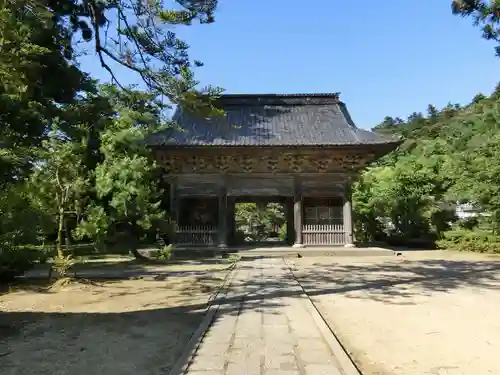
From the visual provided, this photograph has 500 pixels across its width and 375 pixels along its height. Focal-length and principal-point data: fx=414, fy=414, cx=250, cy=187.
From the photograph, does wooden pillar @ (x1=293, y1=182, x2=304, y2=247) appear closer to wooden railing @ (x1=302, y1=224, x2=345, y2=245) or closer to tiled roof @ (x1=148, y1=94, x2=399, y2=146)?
wooden railing @ (x1=302, y1=224, x2=345, y2=245)

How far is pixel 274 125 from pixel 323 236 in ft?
19.4

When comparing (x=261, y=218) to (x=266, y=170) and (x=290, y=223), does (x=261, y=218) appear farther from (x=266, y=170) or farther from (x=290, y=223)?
(x=266, y=170)

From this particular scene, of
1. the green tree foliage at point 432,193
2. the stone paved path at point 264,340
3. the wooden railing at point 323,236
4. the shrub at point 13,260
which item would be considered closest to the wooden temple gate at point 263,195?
the wooden railing at point 323,236

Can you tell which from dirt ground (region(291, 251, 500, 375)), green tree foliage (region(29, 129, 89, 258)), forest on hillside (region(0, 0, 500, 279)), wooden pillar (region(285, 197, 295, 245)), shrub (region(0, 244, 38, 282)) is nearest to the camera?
dirt ground (region(291, 251, 500, 375))

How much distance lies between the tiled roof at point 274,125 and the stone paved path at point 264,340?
10145mm

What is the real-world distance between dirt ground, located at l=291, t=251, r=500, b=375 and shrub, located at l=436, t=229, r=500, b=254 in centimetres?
743

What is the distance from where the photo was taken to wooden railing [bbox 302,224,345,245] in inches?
722

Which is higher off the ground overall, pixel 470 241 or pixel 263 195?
pixel 263 195

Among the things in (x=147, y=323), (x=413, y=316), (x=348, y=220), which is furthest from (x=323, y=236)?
(x=147, y=323)

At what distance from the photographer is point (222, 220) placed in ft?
60.2

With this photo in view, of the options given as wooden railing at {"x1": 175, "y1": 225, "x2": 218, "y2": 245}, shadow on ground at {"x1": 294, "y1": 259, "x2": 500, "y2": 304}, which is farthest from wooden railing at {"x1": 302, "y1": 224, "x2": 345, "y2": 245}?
wooden railing at {"x1": 175, "y1": 225, "x2": 218, "y2": 245}

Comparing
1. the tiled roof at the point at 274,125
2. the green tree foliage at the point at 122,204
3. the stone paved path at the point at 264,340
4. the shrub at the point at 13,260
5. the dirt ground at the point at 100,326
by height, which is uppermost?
the tiled roof at the point at 274,125

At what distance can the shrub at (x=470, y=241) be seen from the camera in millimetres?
19531

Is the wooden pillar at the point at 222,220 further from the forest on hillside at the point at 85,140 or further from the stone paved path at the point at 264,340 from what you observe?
the stone paved path at the point at 264,340
